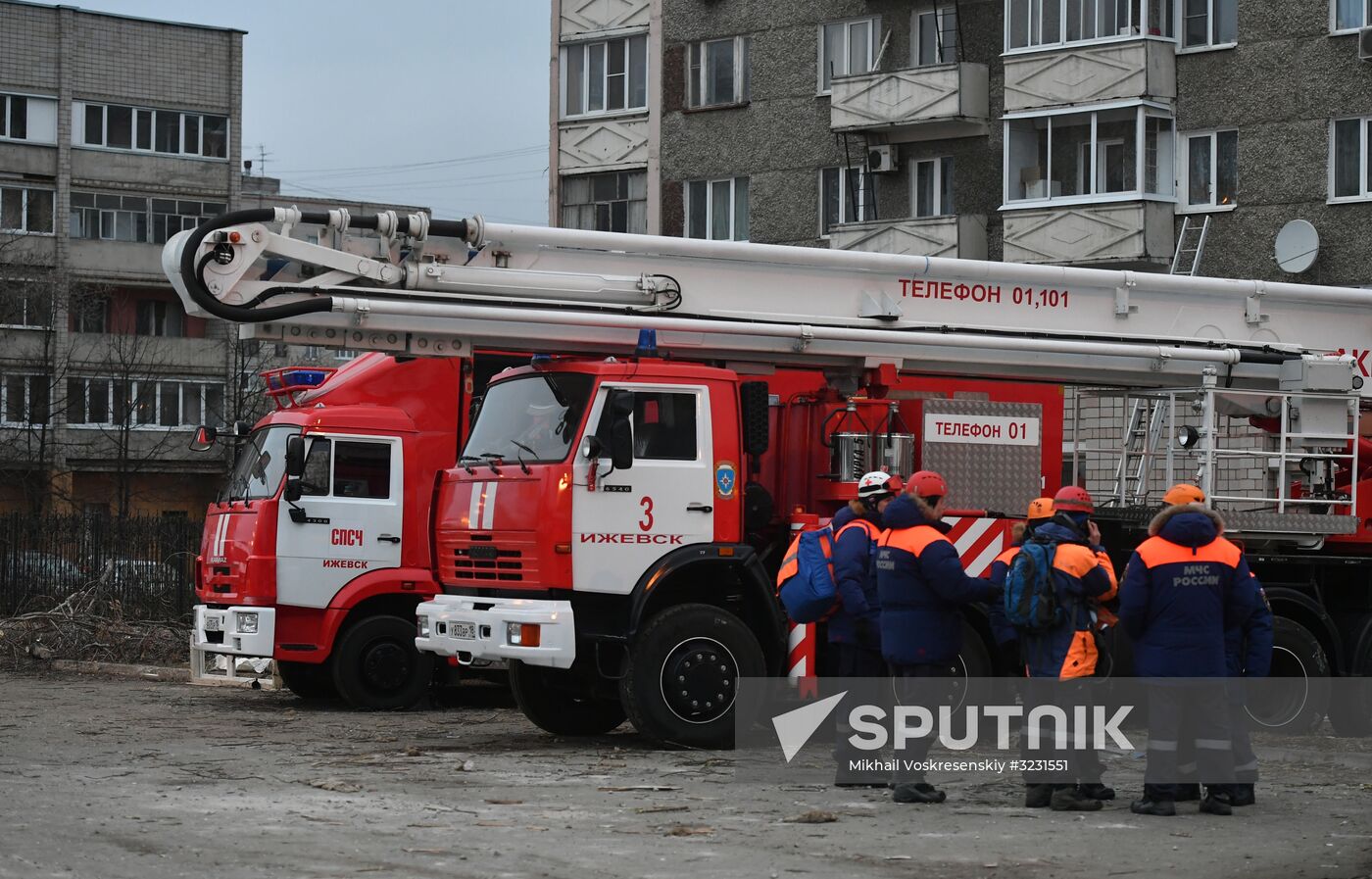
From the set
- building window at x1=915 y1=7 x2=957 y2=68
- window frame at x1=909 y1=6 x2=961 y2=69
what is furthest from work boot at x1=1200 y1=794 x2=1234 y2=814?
building window at x1=915 y1=7 x2=957 y2=68

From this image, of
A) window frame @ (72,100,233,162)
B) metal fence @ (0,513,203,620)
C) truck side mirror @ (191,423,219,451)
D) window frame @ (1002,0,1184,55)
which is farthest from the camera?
window frame @ (72,100,233,162)

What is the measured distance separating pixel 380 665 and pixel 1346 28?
21246mm

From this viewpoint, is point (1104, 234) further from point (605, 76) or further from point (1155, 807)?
point (1155, 807)

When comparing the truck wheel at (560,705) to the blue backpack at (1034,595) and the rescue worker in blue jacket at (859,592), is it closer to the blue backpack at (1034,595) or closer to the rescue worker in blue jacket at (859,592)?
the rescue worker in blue jacket at (859,592)

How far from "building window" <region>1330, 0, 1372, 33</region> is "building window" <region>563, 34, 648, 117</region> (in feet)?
48.0

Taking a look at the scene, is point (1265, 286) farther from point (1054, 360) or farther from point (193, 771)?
point (193, 771)

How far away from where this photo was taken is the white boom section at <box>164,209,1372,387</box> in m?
13.2

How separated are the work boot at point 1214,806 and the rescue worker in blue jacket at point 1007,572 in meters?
1.40

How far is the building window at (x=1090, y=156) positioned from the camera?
32.8 metres

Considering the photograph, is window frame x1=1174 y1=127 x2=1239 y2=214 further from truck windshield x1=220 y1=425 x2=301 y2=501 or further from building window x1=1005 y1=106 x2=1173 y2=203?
truck windshield x1=220 y1=425 x2=301 y2=501

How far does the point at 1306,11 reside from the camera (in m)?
31.6

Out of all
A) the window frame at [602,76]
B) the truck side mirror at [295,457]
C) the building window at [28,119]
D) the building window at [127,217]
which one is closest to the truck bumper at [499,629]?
the truck side mirror at [295,457]

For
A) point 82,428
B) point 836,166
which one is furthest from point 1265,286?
A: point 82,428

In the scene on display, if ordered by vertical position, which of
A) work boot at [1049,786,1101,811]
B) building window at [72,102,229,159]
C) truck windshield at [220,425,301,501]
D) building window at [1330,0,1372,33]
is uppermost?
building window at [72,102,229,159]
